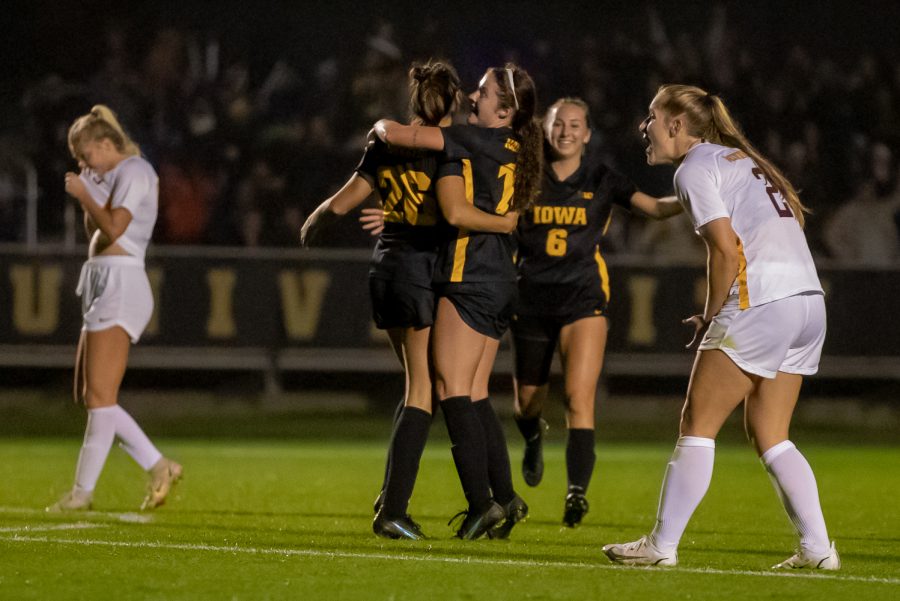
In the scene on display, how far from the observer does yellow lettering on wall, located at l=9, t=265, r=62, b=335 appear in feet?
→ 48.6

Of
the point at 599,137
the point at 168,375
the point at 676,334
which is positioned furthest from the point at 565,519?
the point at 599,137

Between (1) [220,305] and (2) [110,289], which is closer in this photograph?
(2) [110,289]

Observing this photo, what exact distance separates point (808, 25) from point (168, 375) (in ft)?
32.2

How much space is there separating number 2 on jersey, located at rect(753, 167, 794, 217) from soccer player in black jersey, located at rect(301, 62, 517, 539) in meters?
1.26

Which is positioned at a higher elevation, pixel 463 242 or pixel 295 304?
pixel 463 242

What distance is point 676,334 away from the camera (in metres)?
15.0

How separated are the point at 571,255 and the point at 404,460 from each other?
2081 millimetres

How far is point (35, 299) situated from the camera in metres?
14.9

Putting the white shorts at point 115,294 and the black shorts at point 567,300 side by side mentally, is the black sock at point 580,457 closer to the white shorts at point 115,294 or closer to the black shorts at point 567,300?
the black shorts at point 567,300

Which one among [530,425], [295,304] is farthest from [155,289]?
[530,425]

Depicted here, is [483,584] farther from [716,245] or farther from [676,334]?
[676,334]

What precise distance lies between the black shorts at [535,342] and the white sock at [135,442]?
6.64 ft

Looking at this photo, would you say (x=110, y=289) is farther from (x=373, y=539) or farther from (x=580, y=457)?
(x=580, y=457)

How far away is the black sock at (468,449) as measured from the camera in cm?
644
